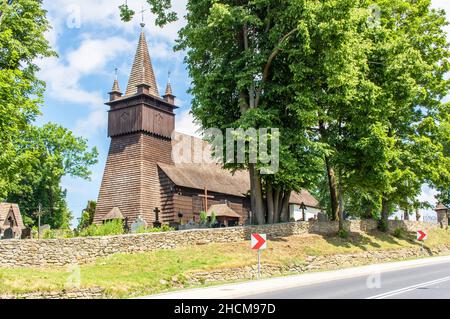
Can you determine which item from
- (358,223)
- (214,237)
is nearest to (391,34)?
(358,223)

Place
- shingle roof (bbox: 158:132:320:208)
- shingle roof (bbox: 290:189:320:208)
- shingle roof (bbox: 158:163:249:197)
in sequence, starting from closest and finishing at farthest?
shingle roof (bbox: 158:163:249:197) < shingle roof (bbox: 158:132:320:208) < shingle roof (bbox: 290:189:320:208)

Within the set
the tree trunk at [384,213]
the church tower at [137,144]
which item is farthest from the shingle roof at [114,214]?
the tree trunk at [384,213]

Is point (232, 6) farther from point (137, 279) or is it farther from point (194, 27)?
point (137, 279)

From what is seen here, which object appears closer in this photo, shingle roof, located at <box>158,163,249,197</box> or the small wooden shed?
shingle roof, located at <box>158,163,249,197</box>

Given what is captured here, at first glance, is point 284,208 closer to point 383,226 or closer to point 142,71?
point 383,226

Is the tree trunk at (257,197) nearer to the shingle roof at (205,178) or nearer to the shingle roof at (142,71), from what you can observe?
the shingle roof at (205,178)

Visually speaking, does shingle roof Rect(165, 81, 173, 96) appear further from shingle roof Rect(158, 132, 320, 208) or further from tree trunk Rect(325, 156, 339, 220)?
tree trunk Rect(325, 156, 339, 220)

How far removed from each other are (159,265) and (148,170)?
2774 cm

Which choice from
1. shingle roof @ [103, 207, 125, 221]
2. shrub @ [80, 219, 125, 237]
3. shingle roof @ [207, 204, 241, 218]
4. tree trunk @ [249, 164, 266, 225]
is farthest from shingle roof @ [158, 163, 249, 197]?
shrub @ [80, 219, 125, 237]

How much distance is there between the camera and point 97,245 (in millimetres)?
22938

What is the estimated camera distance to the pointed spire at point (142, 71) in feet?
165

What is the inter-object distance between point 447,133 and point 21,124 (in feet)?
98.2

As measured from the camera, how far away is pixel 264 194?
30.3m

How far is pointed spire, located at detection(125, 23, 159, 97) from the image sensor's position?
165 ft
